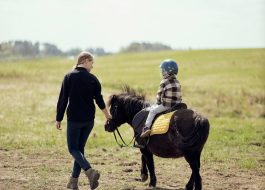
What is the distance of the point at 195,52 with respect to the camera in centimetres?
8281

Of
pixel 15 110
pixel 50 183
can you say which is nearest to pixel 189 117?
pixel 50 183

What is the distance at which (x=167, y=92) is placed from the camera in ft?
28.4

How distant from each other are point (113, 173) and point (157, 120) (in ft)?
7.79

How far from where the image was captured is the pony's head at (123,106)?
31.2 feet

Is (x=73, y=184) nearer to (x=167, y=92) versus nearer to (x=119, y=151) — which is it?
(x=167, y=92)

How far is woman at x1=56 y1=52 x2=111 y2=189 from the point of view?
27.0 ft

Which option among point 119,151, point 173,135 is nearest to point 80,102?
point 173,135

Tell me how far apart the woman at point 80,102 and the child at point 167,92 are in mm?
985

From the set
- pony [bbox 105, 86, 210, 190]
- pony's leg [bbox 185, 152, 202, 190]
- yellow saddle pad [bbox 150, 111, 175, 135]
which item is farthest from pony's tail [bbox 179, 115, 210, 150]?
yellow saddle pad [bbox 150, 111, 175, 135]

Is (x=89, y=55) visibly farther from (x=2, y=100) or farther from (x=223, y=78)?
(x=223, y=78)

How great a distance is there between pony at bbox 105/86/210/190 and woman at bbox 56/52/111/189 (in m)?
1.16

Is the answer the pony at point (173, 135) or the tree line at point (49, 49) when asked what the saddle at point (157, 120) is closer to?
the pony at point (173, 135)

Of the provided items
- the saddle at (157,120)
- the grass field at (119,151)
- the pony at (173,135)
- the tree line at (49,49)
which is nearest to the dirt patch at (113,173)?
the grass field at (119,151)

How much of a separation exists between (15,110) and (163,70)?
14911 mm
